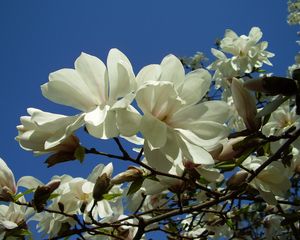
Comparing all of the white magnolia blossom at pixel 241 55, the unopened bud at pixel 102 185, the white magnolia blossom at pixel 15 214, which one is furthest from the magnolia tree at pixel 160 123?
the white magnolia blossom at pixel 241 55

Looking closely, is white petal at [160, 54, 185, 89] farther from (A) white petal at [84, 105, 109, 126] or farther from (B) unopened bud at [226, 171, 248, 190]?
(B) unopened bud at [226, 171, 248, 190]

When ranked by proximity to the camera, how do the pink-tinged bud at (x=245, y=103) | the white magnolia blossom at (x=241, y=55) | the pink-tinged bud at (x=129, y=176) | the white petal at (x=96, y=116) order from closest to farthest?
the white petal at (x=96, y=116) < the pink-tinged bud at (x=245, y=103) < the pink-tinged bud at (x=129, y=176) < the white magnolia blossom at (x=241, y=55)

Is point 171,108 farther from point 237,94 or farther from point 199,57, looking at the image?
point 199,57

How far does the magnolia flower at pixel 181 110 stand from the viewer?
0.86 m

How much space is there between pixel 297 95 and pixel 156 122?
0.31m

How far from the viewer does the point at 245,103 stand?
938mm

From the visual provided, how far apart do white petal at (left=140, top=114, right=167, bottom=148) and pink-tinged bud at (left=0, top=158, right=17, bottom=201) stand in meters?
0.60

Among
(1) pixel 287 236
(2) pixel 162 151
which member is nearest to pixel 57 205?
(2) pixel 162 151

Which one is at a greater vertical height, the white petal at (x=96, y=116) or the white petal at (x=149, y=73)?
the white petal at (x=149, y=73)

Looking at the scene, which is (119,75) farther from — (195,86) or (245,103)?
(245,103)

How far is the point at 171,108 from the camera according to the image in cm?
89

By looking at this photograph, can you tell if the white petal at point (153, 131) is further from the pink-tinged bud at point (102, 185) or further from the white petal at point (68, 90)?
the pink-tinged bud at point (102, 185)

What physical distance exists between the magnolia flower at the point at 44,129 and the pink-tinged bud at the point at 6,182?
0.31m

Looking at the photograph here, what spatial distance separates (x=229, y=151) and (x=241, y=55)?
2199 mm
